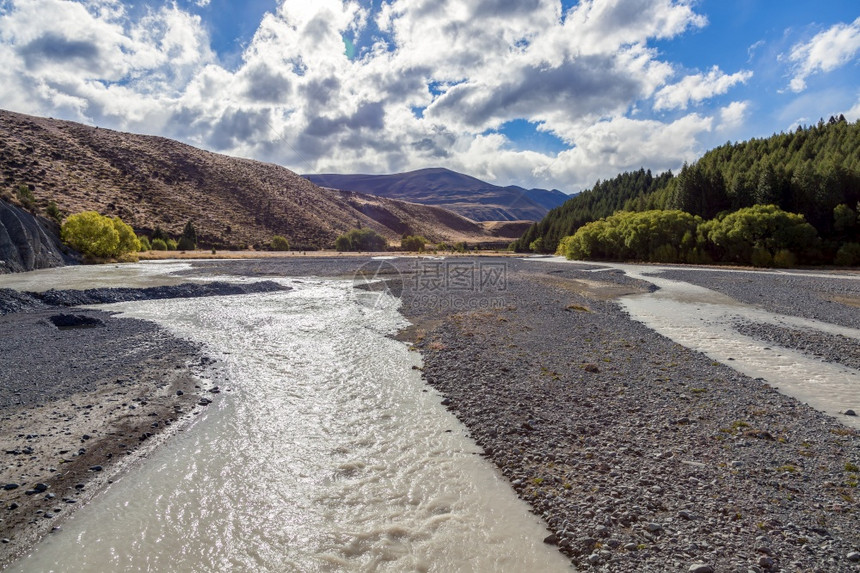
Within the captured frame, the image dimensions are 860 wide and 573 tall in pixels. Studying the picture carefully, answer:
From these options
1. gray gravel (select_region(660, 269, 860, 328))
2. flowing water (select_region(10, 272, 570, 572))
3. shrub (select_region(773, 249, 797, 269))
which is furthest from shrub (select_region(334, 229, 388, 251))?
flowing water (select_region(10, 272, 570, 572))

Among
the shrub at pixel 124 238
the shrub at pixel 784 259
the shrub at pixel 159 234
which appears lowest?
the shrub at pixel 784 259

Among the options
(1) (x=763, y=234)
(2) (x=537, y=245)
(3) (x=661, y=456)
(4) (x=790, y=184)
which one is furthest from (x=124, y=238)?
(2) (x=537, y=245)

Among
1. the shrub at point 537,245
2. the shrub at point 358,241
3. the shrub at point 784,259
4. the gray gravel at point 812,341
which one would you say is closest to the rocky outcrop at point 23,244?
the gray gravel at point 812,341

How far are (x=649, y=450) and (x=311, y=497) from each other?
5.99 m

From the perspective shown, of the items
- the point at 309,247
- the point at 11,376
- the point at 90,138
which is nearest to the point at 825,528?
the point at 11,376

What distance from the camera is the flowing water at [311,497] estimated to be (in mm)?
5484

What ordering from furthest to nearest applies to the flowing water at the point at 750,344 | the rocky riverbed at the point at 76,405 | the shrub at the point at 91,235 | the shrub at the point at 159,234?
the shrub at the point at 159,234, the shrub at the point at 91,235, the flowing water at the point at 750,344, the rocky riverbed at the point at 76,405

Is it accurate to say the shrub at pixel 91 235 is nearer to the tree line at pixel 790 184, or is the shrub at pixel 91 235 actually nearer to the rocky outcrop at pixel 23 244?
the rocky outcrop at pixel 23 244

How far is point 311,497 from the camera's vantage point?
270 inches

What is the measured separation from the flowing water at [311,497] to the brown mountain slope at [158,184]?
257 ft

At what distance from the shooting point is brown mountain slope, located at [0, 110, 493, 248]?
78.2 m

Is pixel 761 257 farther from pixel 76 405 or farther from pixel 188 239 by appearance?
pixel 188 239

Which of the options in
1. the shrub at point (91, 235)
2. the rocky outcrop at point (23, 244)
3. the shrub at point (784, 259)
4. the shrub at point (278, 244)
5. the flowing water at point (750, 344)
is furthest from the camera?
the shrub at point (278, 244)

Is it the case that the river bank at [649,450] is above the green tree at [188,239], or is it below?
below
